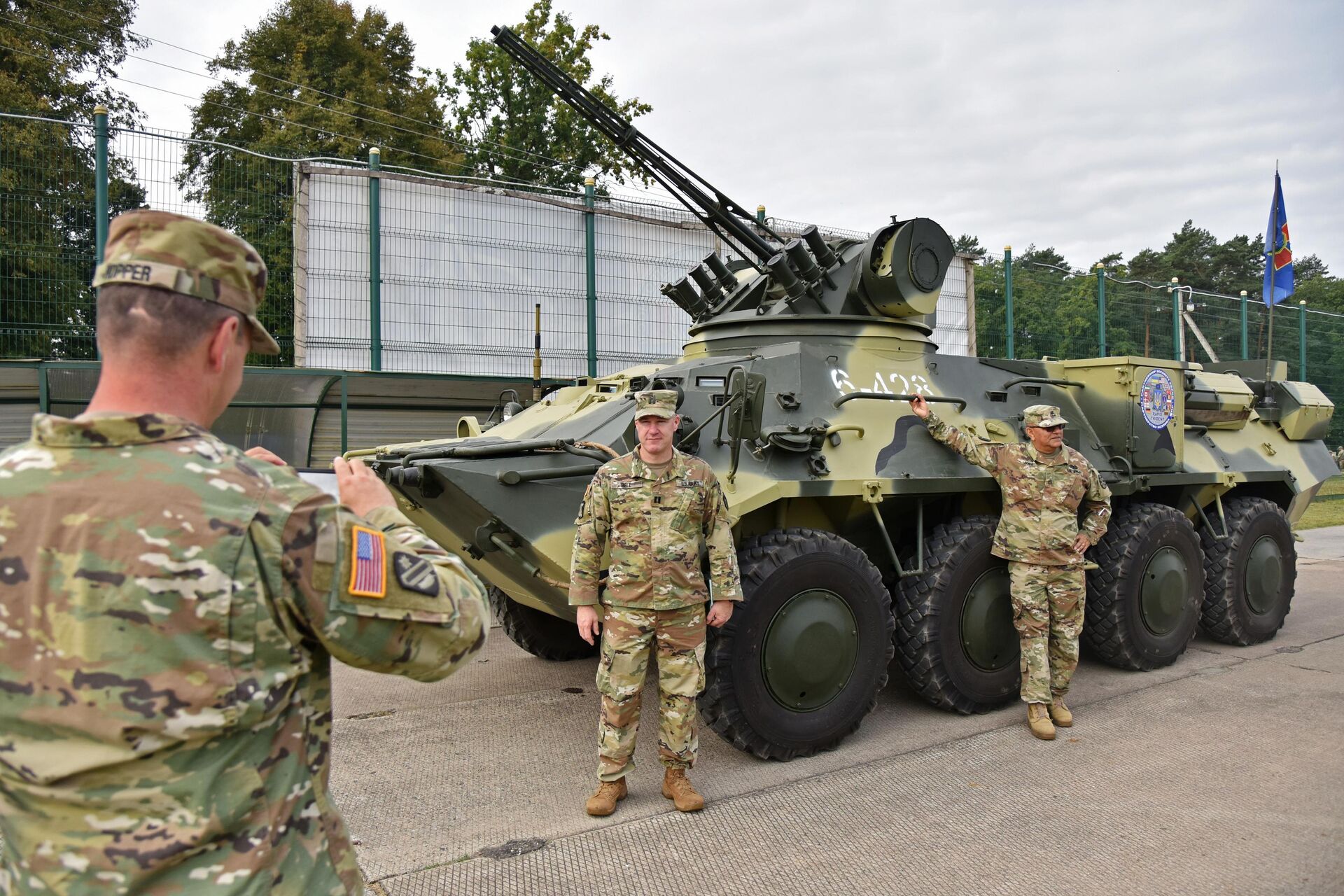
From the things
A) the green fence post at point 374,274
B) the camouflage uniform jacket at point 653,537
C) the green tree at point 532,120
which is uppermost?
the green tree at point 532,120

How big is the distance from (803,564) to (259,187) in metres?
7.51

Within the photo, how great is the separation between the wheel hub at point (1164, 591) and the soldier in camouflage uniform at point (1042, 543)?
1.15m

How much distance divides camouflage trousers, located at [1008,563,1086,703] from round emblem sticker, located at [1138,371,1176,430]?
5.27 ft

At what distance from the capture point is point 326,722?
5.00 feet

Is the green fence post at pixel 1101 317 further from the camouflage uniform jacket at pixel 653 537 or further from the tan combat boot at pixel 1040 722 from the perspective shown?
the camouflage uniform jacket at pixel 653 537

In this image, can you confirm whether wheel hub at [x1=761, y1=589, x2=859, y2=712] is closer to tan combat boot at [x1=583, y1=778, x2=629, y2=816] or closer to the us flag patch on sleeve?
tan combat boot at [x1=583, y1=778, x2=629, y2=816]

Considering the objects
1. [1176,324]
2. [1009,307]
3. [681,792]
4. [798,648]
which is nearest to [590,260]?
[1009,307]

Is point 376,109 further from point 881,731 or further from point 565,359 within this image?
point 881,731

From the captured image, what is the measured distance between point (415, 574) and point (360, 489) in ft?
0.80

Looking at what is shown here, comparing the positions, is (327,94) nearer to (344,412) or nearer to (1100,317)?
(344,412)

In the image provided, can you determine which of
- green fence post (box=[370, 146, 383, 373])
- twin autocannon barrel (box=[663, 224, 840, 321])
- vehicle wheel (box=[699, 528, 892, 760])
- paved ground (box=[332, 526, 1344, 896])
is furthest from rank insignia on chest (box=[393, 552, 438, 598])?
green fence post (box=[370, 146, 383, 373])

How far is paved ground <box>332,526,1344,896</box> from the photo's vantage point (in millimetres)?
3361

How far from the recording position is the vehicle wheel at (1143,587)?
5.84m

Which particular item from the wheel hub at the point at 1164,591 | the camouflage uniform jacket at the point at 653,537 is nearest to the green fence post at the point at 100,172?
the camouflage uniform jacket at the point at 653,537
